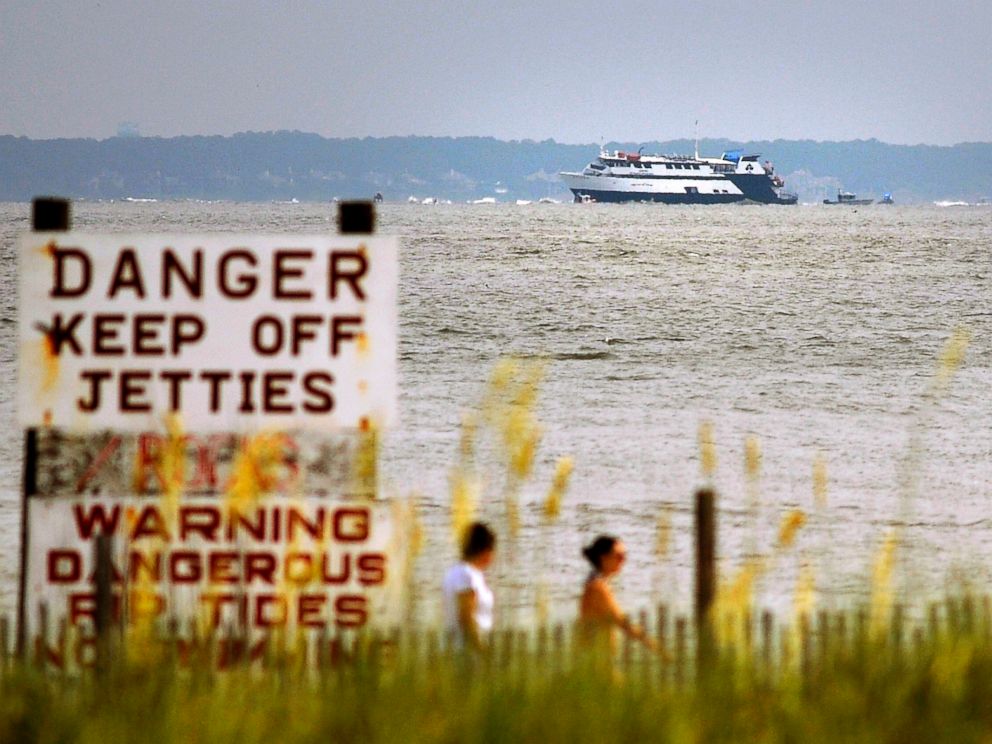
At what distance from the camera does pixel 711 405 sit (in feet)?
101

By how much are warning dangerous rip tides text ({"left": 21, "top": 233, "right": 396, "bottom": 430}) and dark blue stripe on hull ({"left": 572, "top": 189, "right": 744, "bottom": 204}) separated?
181695 millimetres

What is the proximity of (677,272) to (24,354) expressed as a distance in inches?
3266

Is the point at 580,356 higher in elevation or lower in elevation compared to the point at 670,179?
lower

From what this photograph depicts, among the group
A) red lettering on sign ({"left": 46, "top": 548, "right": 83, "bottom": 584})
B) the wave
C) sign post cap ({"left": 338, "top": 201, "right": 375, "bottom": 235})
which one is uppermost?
the wave

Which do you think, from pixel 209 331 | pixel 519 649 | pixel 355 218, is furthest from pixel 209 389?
pixel 519 649

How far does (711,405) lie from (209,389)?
25.9 meters

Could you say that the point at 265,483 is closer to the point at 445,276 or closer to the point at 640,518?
the point at 640,518

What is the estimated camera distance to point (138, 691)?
4.54m

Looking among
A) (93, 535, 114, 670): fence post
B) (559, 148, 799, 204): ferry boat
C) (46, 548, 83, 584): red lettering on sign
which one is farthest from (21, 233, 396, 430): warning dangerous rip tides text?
(559, 148, 799, 204): ferry boat

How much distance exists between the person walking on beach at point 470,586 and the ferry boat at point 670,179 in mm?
176462

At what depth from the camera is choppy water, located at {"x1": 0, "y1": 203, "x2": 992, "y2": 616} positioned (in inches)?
562

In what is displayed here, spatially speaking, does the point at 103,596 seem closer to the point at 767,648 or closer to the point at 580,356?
the point at 767,648

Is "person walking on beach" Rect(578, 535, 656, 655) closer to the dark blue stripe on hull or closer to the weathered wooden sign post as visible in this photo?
the weathered wooden sign post

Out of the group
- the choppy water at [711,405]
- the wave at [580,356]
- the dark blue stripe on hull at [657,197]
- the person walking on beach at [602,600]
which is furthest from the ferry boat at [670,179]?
the person walking on beach at [602,600]
